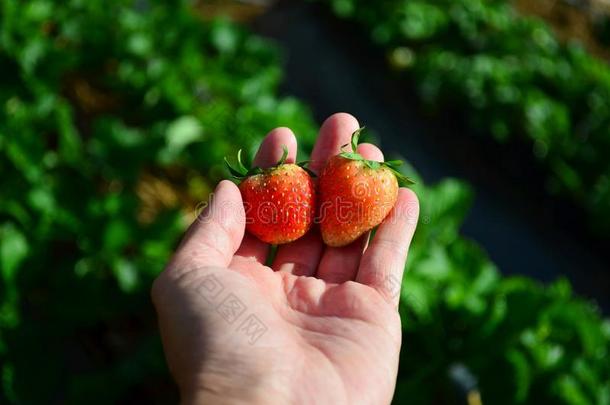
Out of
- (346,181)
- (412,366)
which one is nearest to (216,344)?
(346,181)

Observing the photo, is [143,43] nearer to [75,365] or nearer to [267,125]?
[267,125]

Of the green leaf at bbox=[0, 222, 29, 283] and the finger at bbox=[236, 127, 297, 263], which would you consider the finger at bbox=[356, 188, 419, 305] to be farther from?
the green leaf at bbox=[0, 222, 29, 283]

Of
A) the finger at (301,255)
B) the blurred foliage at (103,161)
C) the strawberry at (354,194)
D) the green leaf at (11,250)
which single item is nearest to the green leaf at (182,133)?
the blurred foliage at (103,161)

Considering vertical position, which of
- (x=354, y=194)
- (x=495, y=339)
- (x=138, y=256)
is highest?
(x=354, y=194)

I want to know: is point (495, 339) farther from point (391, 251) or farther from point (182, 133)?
point (182, 133)

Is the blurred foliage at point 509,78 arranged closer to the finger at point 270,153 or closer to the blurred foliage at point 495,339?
the blurred foliage at point 495,339

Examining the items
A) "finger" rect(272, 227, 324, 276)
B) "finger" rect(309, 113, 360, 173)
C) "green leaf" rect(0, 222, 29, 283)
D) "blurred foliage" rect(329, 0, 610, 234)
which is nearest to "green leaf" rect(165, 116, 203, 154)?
"green leaf" rect(0, 222, 29, 283)

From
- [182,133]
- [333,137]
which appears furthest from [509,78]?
[333,137]

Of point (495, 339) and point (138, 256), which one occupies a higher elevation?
point (495, 339)
